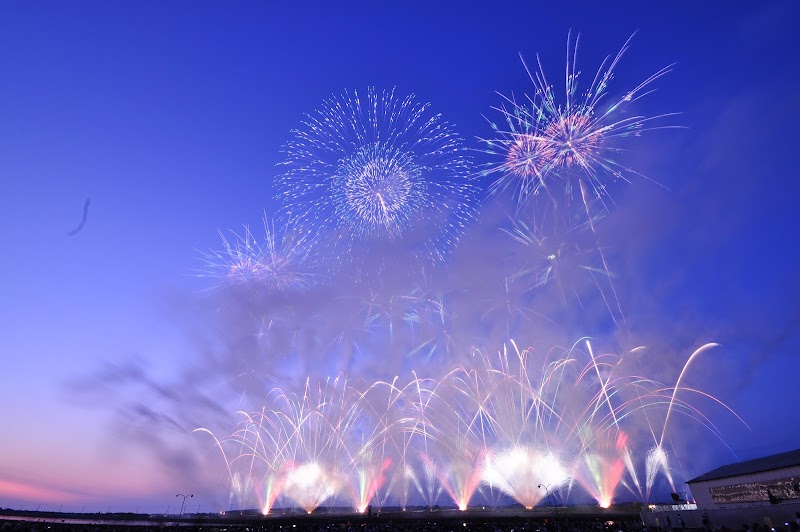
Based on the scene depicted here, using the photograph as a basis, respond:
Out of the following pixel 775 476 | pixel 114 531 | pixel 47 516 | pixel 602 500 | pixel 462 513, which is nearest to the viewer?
pixel 775 476

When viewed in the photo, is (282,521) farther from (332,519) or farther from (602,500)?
(602,500)

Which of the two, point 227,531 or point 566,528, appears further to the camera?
point 227,531

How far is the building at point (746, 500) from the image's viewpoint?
124 ft

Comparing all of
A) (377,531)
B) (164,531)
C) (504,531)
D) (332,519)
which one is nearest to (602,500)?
(504,531)

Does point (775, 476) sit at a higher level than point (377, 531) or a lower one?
higher

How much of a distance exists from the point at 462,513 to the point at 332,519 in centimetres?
2482

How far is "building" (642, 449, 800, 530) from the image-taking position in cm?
3780

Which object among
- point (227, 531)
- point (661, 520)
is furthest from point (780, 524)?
point (227, 531)

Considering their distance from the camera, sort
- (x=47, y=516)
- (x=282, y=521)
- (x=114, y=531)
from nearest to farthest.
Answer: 1. (x=114, y=531)
2. (x=282, y=521)
3. (x=47, y=516)

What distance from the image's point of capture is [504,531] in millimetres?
53531

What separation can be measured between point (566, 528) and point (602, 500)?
25.2m

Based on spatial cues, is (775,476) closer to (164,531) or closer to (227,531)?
(227,531)

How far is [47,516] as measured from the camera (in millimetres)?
144750

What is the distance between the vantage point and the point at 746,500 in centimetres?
4684
